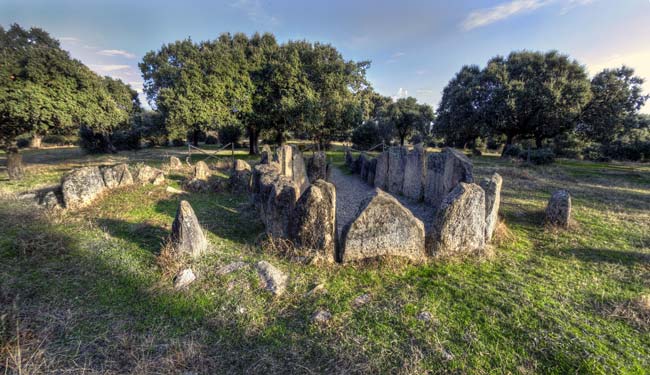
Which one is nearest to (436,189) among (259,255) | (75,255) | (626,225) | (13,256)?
(626,225)

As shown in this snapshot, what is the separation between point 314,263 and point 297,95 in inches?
592

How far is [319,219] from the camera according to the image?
4250mm

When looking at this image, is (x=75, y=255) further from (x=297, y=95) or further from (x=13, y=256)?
(x=297, y=95)

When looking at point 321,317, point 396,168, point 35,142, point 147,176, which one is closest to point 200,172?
point 147,176

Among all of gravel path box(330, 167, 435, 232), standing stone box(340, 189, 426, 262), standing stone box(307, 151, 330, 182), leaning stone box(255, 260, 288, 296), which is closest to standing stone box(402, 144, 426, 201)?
gravel path box(330, 167, 435, 232)

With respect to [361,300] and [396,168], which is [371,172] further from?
[361,300]

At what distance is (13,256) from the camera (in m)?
4.12

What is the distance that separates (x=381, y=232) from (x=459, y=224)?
4.67 feet

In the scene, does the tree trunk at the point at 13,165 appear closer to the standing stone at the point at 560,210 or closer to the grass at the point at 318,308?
the grass at the point at 318,308

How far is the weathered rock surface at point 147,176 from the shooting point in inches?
343

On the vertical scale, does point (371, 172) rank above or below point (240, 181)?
above

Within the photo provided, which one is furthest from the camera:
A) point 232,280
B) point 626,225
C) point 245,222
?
point 245,222

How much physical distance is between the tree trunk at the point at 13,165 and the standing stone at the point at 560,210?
58.0 feet

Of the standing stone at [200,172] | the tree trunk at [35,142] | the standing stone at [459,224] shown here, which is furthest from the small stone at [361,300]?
the tree trunk at [35,142]
